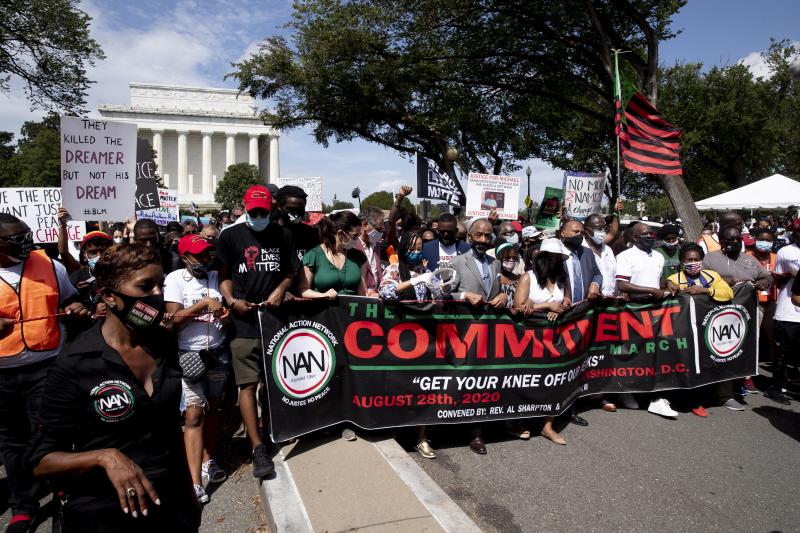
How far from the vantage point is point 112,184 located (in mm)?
5852

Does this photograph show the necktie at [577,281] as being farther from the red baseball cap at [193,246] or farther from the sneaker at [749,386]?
the red baseball cap at [193,246]

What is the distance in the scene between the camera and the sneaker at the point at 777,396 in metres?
5.86

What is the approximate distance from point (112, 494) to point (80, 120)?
17.0ft

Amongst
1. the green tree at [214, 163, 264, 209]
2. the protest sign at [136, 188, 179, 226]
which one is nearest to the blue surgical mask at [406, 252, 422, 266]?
the protest sign at [136, 188, 179, 226]

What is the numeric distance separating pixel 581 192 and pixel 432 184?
4.68m

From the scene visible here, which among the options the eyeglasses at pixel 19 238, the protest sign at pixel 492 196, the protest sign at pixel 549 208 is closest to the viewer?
the eyeglasses at pixel 19 238

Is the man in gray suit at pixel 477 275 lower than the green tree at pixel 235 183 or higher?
lower

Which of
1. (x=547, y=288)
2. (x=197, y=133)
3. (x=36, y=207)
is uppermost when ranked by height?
(x=197, y=133)

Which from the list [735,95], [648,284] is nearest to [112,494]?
[648,284]

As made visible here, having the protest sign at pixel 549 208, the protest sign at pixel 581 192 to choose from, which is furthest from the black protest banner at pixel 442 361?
the protest sign at pixel 549 208

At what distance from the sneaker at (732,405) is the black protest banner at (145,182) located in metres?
9.92

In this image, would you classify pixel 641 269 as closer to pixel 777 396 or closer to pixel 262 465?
pixel 777 396

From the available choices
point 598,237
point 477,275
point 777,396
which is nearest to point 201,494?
point 477,275

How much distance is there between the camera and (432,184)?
12648 millimetres
